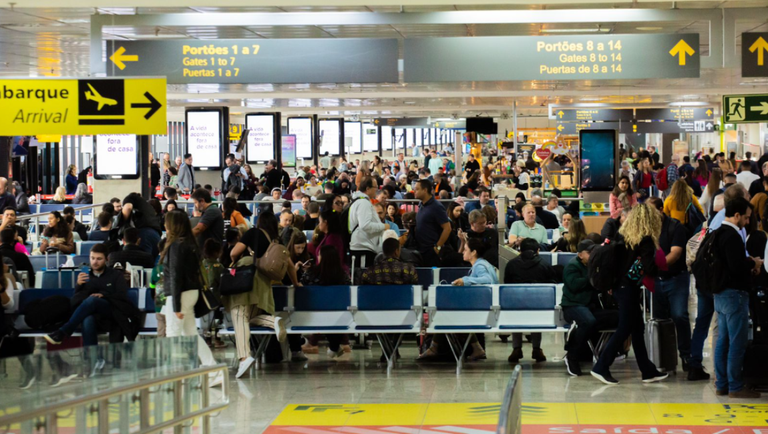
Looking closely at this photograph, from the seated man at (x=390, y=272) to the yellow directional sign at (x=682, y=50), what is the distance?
11.6ft

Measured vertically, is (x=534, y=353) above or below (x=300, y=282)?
below

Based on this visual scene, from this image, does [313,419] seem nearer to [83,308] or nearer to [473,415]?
[473,415]

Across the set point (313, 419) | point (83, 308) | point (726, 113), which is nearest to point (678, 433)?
point (313, 419)

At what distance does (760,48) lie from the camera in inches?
416

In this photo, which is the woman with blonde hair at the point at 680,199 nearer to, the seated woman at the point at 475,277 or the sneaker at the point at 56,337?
the seated woman at the point at 475,277

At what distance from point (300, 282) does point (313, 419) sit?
300 cm

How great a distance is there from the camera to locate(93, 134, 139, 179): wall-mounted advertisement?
19.5 meters

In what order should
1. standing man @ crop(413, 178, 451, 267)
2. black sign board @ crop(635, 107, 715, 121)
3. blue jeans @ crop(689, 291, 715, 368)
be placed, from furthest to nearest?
black sign board @ crop(635, 107, 715, 121) < standing man @ crop(413, 178, 451, 267) < blue jeans @ crop(689, 291, 715, 368)

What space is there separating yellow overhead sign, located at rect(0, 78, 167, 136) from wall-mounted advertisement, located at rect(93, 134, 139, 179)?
9.27 m

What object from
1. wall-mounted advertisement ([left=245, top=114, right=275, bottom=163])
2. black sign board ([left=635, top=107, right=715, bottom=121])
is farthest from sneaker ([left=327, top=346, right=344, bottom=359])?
black sign board ([left=635, top=107, right=715, bottom=121])

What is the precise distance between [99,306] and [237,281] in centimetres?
141

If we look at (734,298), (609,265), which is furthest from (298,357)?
(734,298)

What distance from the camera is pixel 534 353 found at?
1046cm

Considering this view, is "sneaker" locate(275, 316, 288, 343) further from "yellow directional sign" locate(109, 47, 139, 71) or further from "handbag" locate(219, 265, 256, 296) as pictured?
"yellow directional sign" locate(109, 47, 139, 71)
